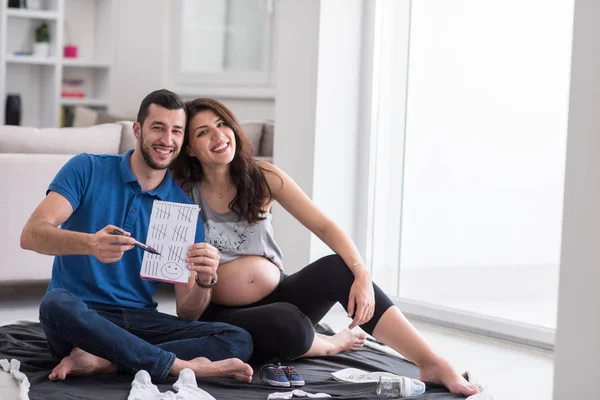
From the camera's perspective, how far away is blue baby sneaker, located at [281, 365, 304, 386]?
272cm

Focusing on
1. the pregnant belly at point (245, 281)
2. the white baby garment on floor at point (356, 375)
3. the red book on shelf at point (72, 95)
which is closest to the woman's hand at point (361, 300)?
the white baby garment on floor at point (356, 375)

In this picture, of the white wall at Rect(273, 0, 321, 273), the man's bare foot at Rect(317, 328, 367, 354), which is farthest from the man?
the white wall at Rect(273, 0, 321, 273)

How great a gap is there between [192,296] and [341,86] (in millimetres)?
1935

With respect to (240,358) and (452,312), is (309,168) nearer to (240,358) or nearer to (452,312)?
(452,312)

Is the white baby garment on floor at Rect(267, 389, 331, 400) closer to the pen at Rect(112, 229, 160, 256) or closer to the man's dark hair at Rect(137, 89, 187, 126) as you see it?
the pen at Rect(112, 229, 160, 256)

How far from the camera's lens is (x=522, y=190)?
12.3 feet

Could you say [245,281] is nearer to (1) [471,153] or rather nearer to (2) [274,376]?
(2) [274,376]

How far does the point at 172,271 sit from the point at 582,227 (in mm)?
1146

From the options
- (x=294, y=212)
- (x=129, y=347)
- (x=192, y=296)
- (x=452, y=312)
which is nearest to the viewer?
(x=129, y=347)

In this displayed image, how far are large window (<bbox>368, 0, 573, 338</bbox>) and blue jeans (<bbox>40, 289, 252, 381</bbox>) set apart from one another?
58.4 inches

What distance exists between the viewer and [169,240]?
2553mm

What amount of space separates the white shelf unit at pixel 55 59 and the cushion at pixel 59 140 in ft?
12.5

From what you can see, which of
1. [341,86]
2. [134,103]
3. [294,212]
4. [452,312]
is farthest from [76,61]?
[294,212]

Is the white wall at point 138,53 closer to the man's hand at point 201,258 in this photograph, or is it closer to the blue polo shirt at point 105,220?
the blue polo shirt at point 105,220
